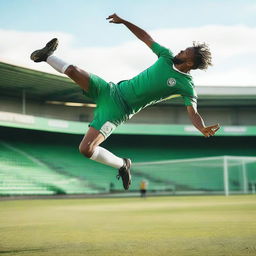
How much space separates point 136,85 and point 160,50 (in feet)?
1.77

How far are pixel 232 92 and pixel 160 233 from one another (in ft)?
96.2

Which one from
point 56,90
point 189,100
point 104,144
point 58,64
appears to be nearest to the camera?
point 58,64

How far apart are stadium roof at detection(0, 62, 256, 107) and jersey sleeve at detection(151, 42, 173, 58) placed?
65.9 ft

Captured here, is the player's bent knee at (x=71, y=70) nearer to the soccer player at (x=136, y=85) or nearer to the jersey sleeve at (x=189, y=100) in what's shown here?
the soccer player at (x=136, y=85)

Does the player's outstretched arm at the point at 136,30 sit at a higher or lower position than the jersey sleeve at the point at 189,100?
higher

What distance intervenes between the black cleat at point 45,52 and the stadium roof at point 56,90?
64.2 feet

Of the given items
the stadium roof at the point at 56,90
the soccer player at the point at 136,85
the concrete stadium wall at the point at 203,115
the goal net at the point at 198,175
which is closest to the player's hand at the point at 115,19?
the soccer player at the point at 136,85

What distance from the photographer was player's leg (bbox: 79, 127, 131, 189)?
522 cm

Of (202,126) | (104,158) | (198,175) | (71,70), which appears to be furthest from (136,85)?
(198,175)

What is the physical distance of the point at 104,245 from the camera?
15.0 ft

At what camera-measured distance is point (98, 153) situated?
5531 millimetres

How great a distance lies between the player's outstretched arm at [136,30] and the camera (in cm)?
538

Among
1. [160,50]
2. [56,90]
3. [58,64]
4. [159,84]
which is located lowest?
[159,84]

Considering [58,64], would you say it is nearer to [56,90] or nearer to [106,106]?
[106,106]
